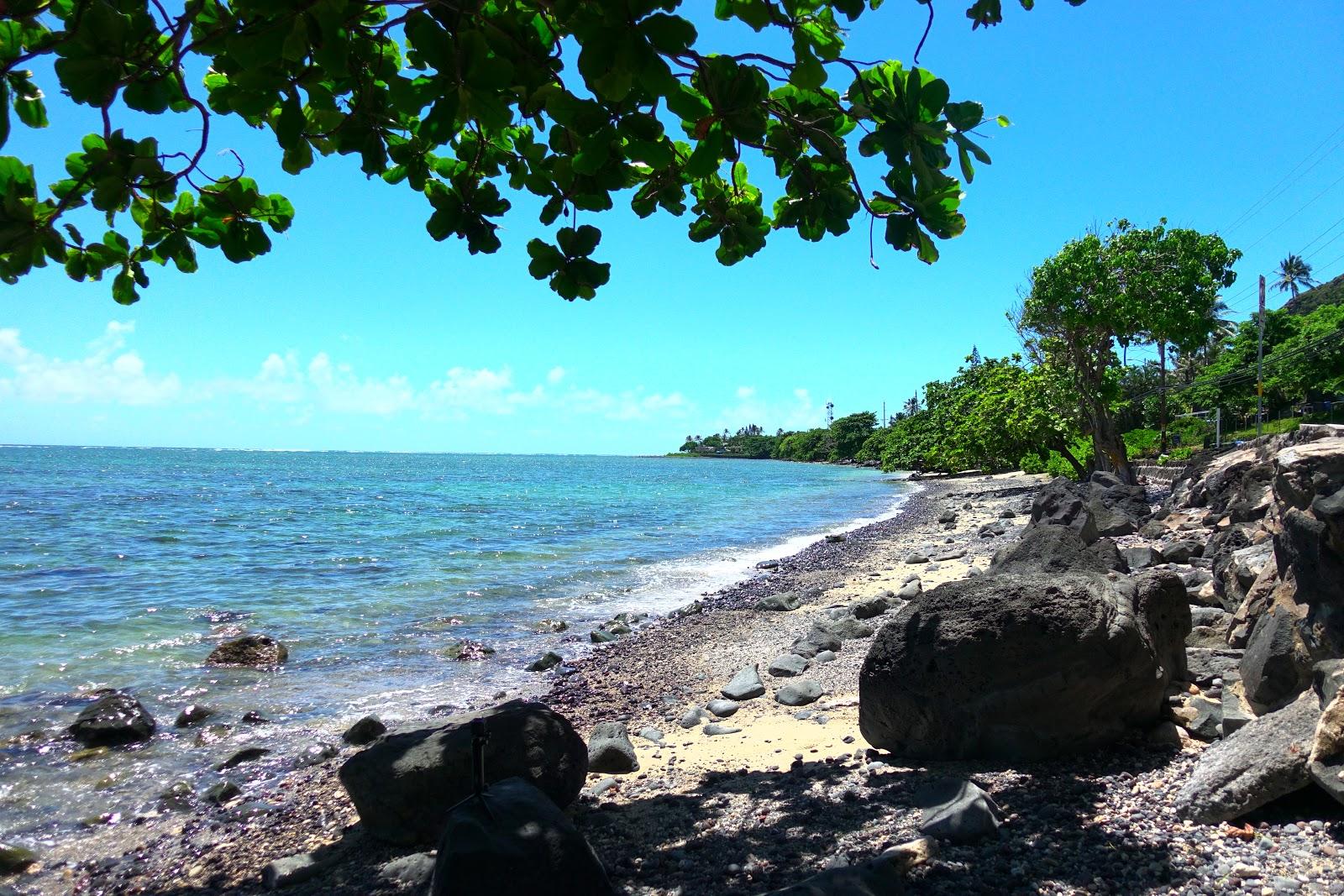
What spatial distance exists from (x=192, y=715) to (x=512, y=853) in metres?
7.26

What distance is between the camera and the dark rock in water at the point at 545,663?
10.6 metres

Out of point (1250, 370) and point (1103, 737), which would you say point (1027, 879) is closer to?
point (1103, 737)

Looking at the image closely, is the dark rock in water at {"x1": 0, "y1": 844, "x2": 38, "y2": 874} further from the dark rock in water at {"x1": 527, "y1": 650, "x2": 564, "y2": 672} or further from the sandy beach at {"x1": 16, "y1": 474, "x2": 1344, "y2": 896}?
the dark rock in water at {"x1": 527, "y1": 650, "x2": 564, "y2": 672}

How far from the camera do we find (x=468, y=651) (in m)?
11.5

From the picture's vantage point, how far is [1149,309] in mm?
21203

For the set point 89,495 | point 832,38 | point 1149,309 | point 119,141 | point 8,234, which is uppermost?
point 1149,309

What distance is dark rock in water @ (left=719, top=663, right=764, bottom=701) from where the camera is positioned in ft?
27.5

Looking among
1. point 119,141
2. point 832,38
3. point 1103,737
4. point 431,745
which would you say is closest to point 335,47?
point 119,141

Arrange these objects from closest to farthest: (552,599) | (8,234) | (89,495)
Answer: (8,234) < (552,599) < (89,495)

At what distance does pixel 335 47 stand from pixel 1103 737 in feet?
17.3

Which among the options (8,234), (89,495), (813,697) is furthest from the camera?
(89,495)

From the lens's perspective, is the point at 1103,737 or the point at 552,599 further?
the point at 552,599

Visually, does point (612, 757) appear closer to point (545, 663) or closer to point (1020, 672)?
point (1020, 672)

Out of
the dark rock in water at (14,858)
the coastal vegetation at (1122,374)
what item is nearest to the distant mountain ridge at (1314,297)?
the coastal vegetation at (1122,374)
